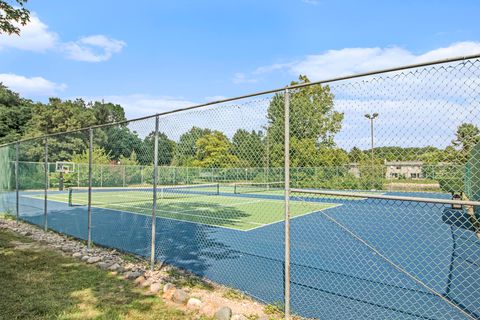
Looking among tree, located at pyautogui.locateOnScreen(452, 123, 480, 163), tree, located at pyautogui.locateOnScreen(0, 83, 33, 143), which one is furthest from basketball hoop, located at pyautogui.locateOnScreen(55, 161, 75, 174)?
tree, located at pyautogui.locateOnScreen(0, 83, 33, 143)

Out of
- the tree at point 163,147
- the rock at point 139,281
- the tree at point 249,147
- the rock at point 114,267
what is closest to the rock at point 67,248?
the rock at point 114,267

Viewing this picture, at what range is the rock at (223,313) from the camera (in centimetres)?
361

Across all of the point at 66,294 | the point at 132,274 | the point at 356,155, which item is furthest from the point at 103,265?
the point at 356,155

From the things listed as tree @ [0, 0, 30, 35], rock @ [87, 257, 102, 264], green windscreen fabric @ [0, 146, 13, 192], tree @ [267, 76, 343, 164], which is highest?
tree @ [0, 0, 30, 35]

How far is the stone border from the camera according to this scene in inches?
151

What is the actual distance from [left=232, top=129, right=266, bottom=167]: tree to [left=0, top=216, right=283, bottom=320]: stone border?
2.05 metres

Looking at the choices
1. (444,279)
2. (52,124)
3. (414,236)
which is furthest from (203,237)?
(52,124)

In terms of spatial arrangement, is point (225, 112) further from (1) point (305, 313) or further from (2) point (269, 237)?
(2) point (269, 237)

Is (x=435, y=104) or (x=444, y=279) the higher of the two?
(x=435, y=104)

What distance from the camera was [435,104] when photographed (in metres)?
2.68

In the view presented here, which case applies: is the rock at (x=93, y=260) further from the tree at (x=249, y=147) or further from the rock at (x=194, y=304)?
the tree at (x=249, y=147)

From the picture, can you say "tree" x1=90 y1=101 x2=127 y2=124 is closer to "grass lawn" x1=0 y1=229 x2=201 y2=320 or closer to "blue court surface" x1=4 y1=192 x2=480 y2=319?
"blue court surface" x1=4 y1=192 x2=480 y2=319

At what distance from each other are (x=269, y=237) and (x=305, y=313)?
15.5 feet

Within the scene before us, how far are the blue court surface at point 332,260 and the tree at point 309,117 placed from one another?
1041 millimetres
